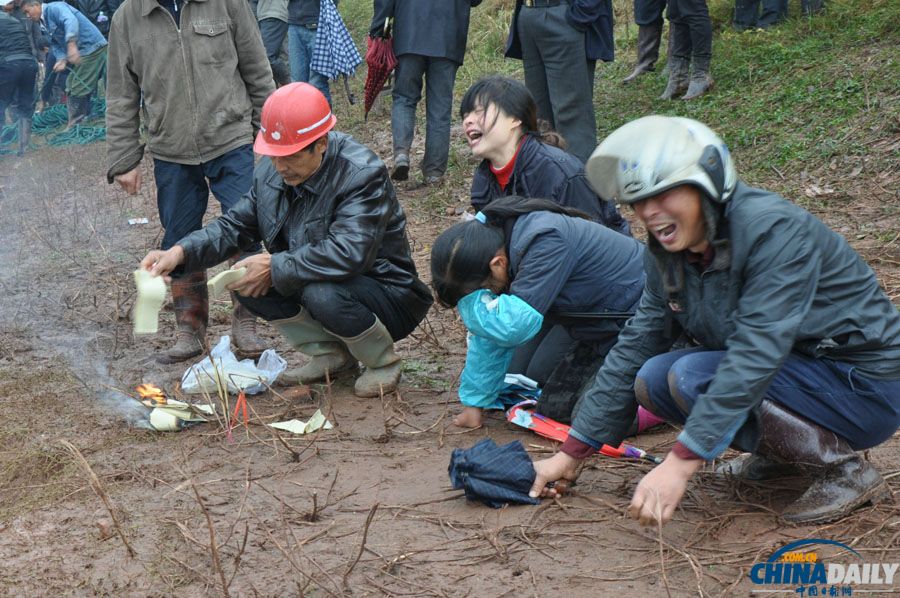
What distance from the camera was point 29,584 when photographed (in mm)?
2969

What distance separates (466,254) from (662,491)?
4.47ft

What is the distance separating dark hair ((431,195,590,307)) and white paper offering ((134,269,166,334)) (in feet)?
4.04

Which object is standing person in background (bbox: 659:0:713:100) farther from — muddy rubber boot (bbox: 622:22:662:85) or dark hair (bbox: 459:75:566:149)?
dark hair (bbox: 459:75:566:149)

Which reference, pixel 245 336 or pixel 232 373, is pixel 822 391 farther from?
pixel 245 336

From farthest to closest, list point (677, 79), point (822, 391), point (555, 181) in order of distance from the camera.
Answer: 1. point (677, 79)
2. point (555, 181)
3. point (822, 391)

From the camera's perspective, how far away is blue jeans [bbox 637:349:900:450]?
284 centimetres

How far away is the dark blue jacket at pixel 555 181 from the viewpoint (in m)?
4.53

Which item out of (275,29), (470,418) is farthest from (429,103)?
(470,418)

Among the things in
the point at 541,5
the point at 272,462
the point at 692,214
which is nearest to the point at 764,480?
the point at 692,214

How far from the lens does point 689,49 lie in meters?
8.81

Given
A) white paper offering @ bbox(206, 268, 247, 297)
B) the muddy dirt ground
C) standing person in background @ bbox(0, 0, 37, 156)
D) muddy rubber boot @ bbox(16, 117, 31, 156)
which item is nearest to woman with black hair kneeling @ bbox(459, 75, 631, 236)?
the muddy dirt ground

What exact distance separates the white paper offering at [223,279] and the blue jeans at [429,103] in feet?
13.0

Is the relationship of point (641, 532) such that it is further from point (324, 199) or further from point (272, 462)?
point (324, 199)

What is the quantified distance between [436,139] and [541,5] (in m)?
1.61
